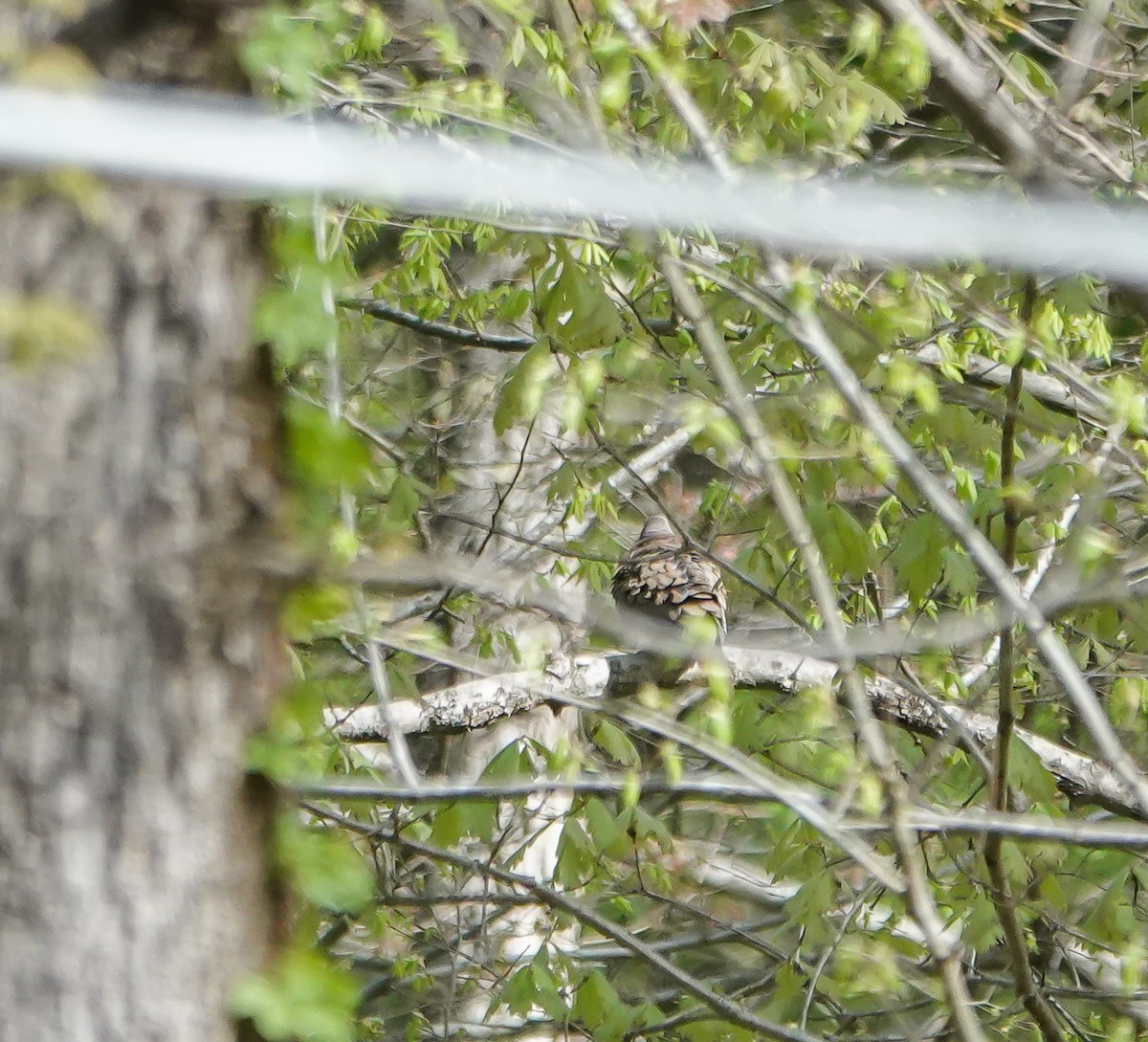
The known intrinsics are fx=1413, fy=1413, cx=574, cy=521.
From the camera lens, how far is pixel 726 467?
386cm

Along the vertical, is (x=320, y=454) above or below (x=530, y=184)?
above

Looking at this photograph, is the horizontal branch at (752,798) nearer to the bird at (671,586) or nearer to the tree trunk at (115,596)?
the tree trunk at (115,596)

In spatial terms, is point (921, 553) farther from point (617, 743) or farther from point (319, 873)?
point (319, 873)

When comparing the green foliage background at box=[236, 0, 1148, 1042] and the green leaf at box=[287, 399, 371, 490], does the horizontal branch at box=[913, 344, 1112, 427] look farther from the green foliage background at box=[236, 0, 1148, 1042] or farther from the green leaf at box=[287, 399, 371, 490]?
the green leaf at box=[287, 399, 371, 490]

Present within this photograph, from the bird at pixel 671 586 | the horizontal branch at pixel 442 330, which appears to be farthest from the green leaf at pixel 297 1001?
the horizontal branch at pixel 442 330

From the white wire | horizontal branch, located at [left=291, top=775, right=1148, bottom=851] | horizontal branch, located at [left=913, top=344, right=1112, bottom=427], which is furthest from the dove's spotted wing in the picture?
horizontal branch, located at [left=291, top=775, right=1148, bottom=851]

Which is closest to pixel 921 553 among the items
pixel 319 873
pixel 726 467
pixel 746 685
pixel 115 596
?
pixel 746 685

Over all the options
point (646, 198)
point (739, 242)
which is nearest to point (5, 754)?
point (646, 198)

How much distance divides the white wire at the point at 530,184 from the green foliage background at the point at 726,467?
0.07m

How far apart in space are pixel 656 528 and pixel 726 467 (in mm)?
732

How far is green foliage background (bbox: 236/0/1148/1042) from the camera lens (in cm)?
189

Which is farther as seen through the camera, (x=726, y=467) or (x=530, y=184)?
(x=726, y=467)

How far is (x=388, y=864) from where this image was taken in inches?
171

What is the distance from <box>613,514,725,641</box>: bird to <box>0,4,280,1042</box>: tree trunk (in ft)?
8.76
